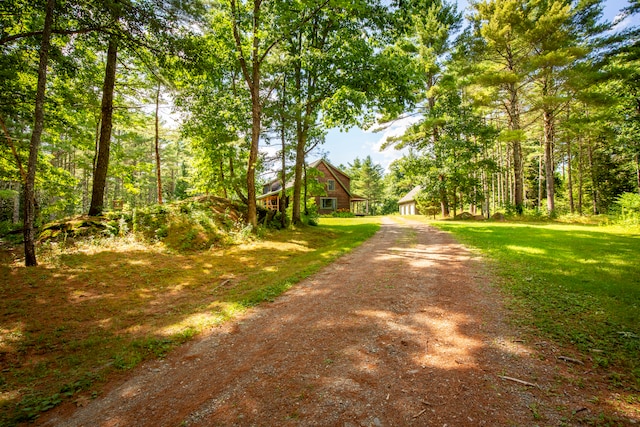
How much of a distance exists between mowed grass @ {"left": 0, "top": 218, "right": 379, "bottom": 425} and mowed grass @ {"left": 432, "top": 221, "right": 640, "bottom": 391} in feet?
15.8

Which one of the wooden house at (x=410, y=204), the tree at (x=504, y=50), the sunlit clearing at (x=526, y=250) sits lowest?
the sunlit clearing at (x=526, y=250)

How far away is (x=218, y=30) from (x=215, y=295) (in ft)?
37.6

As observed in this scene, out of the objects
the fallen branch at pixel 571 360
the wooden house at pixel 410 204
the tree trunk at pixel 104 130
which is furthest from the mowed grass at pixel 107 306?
the wooden house at pixel 410 204

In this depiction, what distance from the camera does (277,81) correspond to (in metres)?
14.5

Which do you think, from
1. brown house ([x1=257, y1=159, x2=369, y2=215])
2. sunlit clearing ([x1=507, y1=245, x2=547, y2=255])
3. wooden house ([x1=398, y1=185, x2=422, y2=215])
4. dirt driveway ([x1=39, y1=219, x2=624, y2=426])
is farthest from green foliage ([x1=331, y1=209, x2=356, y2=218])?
dirt driveway ([x1=39, y1=219, x2=624, y2=426])

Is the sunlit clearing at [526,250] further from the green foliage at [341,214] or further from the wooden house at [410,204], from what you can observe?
the wooden house at [410,204]

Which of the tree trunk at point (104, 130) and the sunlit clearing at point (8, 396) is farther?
the tree trunk at point (104, 130)

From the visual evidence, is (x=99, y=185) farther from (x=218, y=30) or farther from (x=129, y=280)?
(x=218, y=30)

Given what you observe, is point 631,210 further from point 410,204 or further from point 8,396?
point 410,204

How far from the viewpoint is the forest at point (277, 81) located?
786cm

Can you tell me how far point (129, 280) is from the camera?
21.9 feet

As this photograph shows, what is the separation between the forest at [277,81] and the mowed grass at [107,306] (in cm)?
180

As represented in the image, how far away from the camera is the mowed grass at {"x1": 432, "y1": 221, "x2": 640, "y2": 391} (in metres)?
3.19

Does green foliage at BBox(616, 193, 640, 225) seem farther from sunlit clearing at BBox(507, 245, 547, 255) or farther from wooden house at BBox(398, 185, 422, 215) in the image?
wooden house at BBox(398, 185, 422, 215)
